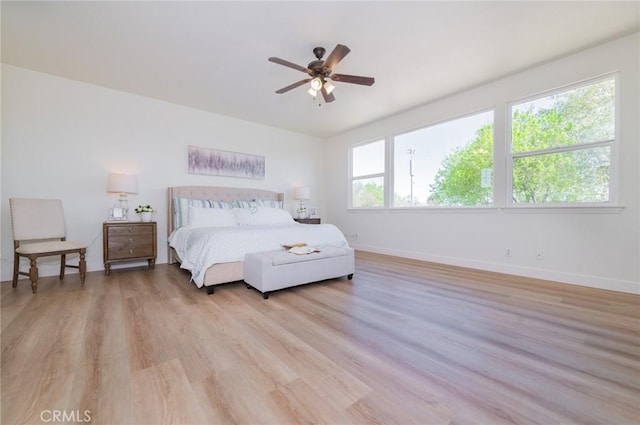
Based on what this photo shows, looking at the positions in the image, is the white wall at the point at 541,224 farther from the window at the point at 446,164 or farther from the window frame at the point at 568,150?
the window at the point at 446,164

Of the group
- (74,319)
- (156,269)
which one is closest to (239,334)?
(74,319)

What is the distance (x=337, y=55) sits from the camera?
7.87 feet

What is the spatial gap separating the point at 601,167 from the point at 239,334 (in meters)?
4.08

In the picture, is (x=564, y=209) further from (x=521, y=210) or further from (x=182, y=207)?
(x=182, y=207)

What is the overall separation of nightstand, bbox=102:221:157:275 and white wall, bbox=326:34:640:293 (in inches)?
156

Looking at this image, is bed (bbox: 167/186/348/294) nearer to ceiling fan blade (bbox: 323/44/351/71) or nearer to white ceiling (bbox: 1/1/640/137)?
white ceiling (bbox: 1/1/640/137)

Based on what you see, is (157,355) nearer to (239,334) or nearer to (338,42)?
(239,334)

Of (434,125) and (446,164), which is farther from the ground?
(434,125)

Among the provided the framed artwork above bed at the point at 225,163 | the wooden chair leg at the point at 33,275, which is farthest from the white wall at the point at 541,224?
the wooden chair leg at the point at 33,275

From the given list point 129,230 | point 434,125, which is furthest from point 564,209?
point 129,230

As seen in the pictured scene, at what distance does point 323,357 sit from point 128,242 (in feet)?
10.9

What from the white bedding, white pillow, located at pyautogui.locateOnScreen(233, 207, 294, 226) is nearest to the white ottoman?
the white bedding

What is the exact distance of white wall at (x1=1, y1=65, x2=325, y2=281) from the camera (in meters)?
3.18

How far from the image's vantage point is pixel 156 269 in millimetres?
3801
